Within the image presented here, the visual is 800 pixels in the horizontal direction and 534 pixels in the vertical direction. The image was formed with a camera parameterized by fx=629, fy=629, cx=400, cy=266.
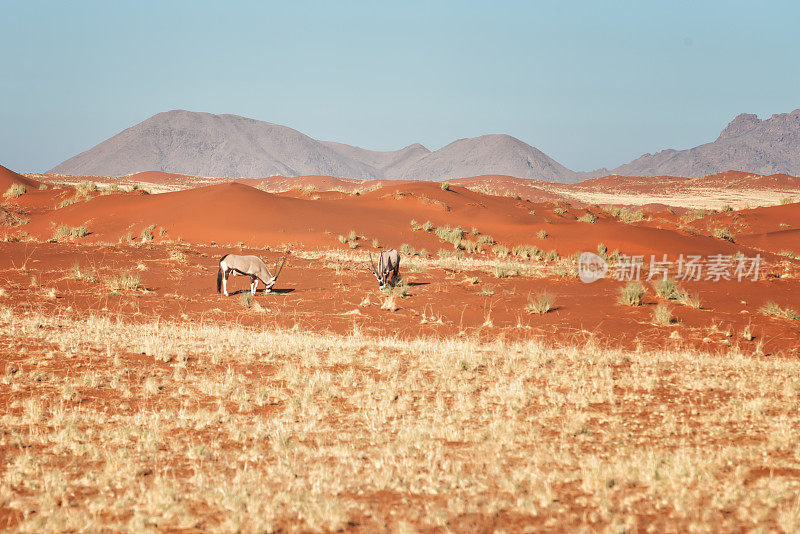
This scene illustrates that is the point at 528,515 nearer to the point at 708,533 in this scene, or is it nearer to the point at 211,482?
the point at 708,533

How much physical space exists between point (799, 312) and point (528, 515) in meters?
14.6

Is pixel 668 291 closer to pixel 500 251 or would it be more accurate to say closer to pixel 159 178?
pixel 500 251

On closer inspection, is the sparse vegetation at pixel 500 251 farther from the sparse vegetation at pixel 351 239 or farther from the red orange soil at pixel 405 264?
the sparse vegetation at pixel 351 239

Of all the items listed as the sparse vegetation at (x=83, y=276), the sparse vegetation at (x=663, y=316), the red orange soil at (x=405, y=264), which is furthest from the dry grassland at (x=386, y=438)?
the sparse vegetation at (x=83, y=276)

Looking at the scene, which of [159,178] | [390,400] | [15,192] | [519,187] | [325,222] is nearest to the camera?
[390,400]

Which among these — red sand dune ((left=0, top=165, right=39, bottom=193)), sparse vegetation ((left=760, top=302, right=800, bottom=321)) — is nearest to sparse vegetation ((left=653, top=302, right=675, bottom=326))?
sparse vegetation ((left=760, top=302, right=800, bottom=321))

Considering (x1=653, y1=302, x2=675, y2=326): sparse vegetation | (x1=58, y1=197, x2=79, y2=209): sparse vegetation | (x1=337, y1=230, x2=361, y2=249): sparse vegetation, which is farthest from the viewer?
(x1=58, y1=197, x2=79, y2=209): sparse vegetation

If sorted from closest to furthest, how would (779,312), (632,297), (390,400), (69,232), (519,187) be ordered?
(390,400) → (779,312) → (632,297) → (69,232) → (519,187)

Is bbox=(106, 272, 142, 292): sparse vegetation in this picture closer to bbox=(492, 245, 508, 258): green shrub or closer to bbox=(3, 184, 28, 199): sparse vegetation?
bbox=(492, 245, 508, 258): green shrub

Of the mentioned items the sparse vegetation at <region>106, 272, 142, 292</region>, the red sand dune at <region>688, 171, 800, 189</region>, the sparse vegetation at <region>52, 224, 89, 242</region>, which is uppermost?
the red sand dune at <region>688, 171, 800, 189</region>

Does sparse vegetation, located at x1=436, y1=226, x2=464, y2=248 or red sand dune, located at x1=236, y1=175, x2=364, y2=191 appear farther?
red sand dune, located at x1=236, y1=175, x2=364, y2=191

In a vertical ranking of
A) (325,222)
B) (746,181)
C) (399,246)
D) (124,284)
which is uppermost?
(746,181)

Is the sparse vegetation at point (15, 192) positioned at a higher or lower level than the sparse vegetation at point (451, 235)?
higher

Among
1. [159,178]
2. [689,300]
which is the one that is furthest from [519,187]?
[689,300]
